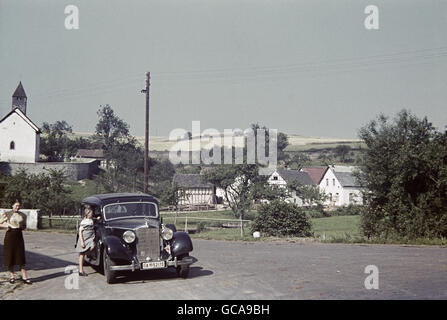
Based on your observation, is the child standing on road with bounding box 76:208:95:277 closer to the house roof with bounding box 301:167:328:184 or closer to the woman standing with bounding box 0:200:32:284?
the woman standing with bounding box 0:200:32:284

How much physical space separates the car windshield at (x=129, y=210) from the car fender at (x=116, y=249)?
1274 millimetres

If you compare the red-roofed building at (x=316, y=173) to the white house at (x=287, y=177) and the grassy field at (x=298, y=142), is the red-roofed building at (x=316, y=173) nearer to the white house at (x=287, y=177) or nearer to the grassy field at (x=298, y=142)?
the white house at (x=287, y=177)

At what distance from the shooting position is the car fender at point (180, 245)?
37.3ft

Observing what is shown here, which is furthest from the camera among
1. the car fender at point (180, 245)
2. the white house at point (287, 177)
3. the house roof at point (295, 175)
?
the house roof at point (295, 175)

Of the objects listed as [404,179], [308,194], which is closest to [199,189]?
[308,194]

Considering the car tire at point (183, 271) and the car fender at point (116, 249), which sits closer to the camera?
the car fender at point (116, 249)

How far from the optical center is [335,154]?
120312 mm

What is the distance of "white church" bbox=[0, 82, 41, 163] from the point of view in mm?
74438

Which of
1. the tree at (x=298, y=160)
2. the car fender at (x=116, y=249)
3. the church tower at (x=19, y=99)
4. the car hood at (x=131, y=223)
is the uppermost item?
the church tower at (x=19, y=99)

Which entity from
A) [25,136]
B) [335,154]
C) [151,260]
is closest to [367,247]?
[151,260]

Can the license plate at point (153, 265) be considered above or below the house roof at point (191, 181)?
below

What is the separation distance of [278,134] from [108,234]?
118 metres

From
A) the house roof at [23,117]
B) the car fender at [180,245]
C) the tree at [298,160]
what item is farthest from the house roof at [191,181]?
the car fender at [180,245]

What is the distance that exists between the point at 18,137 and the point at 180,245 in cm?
7039
